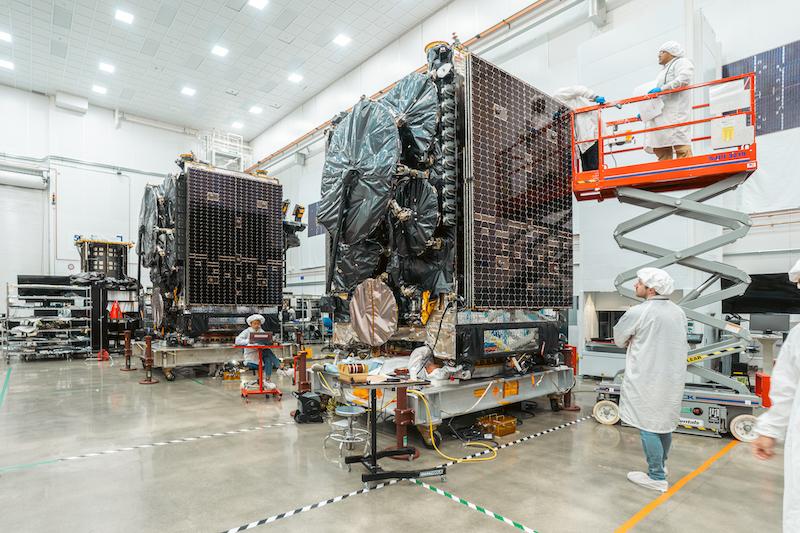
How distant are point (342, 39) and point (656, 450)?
13641mm

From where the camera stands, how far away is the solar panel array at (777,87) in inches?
287

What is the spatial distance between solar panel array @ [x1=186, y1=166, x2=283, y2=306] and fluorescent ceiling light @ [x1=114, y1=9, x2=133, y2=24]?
6.99 meters

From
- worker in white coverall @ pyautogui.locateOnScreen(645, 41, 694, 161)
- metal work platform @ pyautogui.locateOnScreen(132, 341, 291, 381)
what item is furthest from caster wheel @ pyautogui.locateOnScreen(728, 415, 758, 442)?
metal work platform @ pyautogui.locateOnScreen(132, 341, 291, 381)

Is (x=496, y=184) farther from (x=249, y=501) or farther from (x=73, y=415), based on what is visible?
(x=73, y=415)

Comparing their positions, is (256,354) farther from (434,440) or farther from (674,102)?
(674,102)

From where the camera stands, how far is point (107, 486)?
3.66 m

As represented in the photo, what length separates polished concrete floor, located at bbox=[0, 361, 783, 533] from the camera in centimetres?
305

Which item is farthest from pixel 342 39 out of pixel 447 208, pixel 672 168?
pixel 672 168

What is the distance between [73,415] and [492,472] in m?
5.39

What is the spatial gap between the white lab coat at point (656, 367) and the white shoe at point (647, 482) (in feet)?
1.39

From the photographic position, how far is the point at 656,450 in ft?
11.5

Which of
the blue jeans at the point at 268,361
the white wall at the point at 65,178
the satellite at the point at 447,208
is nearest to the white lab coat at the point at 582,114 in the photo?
the satellite at the point at 447,208

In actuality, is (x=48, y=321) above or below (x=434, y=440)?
above

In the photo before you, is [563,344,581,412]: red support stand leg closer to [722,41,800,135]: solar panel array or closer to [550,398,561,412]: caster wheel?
[550,398,561,412]: caster wheel
